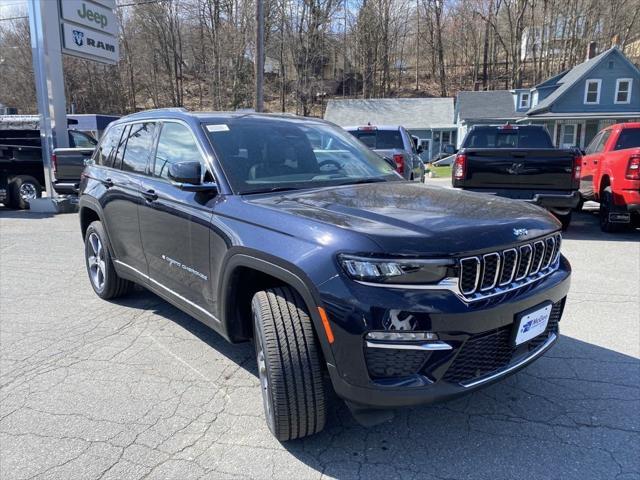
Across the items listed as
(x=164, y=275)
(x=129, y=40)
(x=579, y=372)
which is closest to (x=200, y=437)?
(x=164, y=275)

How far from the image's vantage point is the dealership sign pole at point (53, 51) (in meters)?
13.4

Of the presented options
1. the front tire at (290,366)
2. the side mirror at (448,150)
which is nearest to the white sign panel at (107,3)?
the side mirror at (448,150)

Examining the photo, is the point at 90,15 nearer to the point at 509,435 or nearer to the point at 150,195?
the point at 150,195

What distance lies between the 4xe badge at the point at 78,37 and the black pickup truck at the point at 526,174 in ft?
39.6

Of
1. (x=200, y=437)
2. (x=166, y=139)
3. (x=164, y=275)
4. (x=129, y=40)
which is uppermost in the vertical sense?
(x=129, y=40)

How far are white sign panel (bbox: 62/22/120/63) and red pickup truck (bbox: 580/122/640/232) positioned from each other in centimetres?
1392

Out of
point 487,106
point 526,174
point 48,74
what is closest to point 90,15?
point 48,74

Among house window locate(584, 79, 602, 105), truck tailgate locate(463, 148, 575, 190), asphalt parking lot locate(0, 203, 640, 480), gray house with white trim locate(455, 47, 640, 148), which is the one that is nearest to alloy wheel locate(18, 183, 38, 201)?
asphalt parking lot locate(0, 203, 640, 480)

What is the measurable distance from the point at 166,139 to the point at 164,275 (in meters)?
1.07

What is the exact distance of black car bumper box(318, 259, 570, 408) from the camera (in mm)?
2254

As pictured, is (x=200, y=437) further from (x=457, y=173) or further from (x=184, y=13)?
(x=184, y=13)

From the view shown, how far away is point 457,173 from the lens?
27.7ft

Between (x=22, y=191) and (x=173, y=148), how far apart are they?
11.9 meters

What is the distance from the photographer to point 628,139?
9.09 meters
